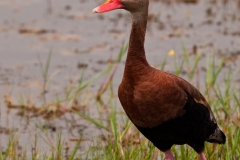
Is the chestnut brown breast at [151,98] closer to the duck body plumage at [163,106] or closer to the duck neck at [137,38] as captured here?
the duck body plumage at [163,106]

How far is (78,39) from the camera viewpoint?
34.2 ft

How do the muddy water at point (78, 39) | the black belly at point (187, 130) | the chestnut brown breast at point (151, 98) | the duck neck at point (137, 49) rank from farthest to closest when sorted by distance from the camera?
the muddy water at point (78, 39), the black belly at point (187, 130), the duck neck at point (137, 49), the chestnut brown breast at point (151, 98)

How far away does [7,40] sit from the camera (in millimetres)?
10250

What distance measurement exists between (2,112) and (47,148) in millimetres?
1046

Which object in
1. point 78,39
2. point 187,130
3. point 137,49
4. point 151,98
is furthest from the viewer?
point 78,39

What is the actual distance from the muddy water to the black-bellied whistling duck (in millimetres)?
2286

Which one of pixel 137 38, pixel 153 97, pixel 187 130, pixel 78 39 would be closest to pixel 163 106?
pixel 153 97

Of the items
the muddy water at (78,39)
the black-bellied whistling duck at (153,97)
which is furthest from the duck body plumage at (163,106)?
the muddy water at (78,39)

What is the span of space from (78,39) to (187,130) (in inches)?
190

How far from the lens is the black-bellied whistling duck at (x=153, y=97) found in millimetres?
5473

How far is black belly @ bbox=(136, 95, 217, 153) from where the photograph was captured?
566 centimetres

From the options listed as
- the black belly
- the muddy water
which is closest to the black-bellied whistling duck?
the black belly

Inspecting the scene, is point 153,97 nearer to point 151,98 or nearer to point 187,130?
point 151,98

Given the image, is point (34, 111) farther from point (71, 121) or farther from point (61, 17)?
point (61, 17)
